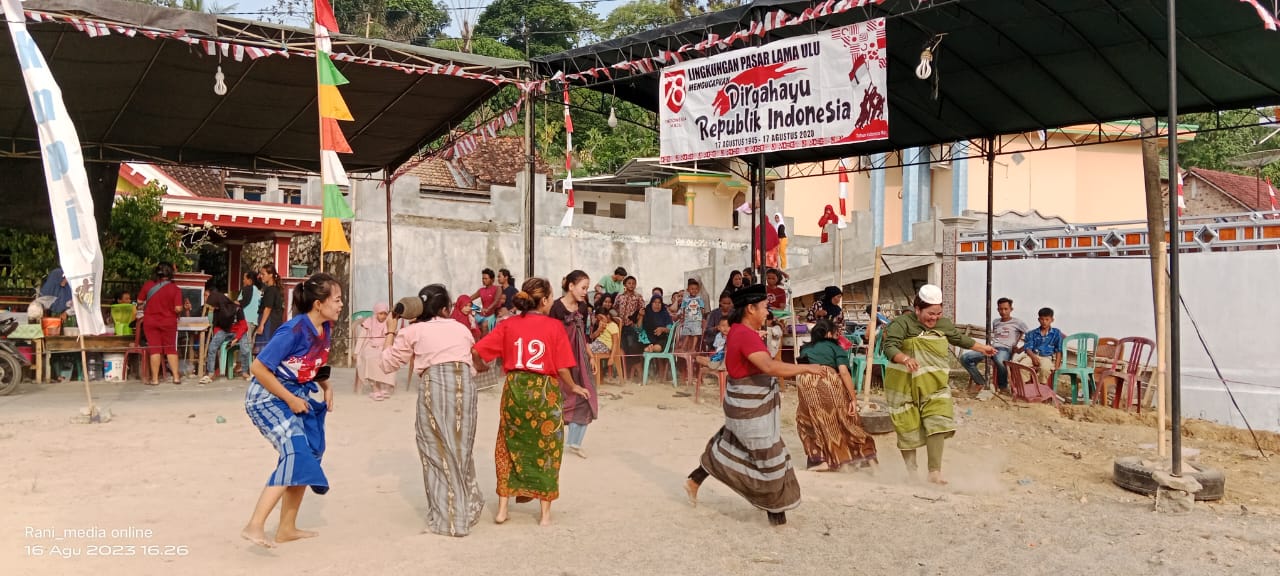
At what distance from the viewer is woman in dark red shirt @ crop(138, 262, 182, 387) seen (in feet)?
39.7

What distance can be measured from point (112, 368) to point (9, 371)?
1.53 meters

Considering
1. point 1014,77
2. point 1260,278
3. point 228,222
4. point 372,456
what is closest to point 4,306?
point 228,222

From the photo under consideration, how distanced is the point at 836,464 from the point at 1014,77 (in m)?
6.49

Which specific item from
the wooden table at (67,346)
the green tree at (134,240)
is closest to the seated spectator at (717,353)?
the wooden table at (67,346)

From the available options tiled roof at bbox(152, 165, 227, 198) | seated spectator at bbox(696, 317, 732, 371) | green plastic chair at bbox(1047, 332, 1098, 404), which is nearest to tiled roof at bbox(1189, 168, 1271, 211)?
green plastic chair at bbox(1047, 332, 1098, 404)

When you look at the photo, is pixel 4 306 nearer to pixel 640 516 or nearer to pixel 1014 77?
pixel 640 516

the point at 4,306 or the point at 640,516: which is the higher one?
the point at 4,306

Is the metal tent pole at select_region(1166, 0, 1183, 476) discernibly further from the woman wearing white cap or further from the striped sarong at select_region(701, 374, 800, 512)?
the striped sarong at select_region(701, 374, 800, 512)

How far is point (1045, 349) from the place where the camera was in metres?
11.6

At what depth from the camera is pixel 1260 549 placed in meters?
5.32

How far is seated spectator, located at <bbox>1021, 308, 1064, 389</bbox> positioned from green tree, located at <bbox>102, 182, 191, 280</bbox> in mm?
13322

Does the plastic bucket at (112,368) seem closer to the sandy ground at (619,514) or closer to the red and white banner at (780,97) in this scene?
the sandy ground at (619,514)

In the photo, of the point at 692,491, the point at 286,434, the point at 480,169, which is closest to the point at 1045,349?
the point at 692,491

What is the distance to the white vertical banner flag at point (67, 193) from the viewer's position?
7.65m
